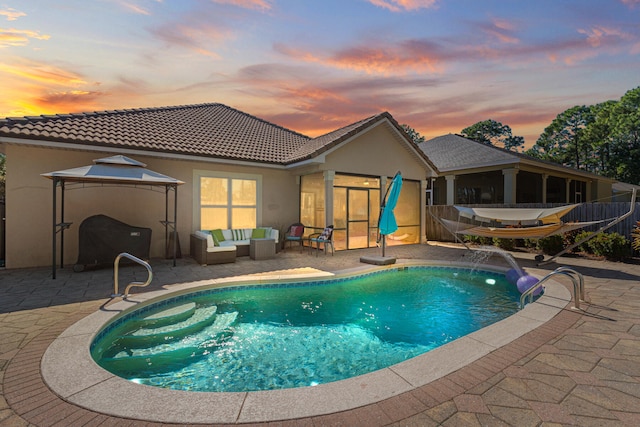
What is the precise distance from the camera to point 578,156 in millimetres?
34969

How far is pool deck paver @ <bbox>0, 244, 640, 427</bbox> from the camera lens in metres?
2.04

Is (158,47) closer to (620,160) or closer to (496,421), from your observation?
(496,421)

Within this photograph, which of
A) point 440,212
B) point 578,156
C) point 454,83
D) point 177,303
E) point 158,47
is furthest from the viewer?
point 578,156

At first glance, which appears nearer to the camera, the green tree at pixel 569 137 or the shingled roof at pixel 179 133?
the shingled roof at pixel 179 133

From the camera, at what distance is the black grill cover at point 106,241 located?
689cm

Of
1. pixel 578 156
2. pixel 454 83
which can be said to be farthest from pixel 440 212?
pixel 578 156

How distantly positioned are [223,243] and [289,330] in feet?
16.1

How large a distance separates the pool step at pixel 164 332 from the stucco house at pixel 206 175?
423cm

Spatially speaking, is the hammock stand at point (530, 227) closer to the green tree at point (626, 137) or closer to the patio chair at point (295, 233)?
the patio chair at point (295, 233)

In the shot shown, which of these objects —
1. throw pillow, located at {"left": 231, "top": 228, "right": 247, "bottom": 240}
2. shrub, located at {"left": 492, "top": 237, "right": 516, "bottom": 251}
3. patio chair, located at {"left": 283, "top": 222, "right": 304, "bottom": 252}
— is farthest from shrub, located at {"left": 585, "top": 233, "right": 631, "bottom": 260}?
throw pillow, located at {"left": 231, "top": 228, "right": 247, "bottom": 240}

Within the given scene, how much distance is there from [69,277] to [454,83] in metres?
12.0

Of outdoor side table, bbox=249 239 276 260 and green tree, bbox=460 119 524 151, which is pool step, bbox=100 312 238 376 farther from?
green tree, bbox=460 119 524 151

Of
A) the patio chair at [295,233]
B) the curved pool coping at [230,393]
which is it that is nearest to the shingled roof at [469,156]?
the patio chair at [295,233]

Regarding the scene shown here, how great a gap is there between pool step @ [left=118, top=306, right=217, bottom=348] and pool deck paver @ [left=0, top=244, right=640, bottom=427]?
78cm
